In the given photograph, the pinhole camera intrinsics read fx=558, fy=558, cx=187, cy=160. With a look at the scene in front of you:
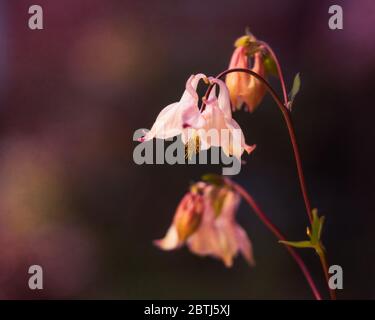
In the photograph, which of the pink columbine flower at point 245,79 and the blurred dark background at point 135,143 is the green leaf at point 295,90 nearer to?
the pink columbine flower at point 245,79

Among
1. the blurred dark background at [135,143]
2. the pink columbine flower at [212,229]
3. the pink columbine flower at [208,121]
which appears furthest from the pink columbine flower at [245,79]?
the blurred dark background at [135,143]

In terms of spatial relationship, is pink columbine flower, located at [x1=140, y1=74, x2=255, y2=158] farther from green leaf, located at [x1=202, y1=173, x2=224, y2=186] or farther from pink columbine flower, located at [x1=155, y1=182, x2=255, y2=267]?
pink columbine flower, located at [x1=155, y1=182, x2=255, y2=267]

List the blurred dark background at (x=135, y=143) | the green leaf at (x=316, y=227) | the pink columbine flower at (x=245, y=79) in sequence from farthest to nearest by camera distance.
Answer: the blurred dark background at (x=135, y=143)
the pink columbine flower at (x=245, y=79)
the green leaf at (x=316, y=227)

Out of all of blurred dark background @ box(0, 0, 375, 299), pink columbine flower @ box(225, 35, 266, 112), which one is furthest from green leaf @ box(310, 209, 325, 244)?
blurred dark background @ box(0, 0, 375, 299)

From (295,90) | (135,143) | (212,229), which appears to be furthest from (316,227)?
(135,143)

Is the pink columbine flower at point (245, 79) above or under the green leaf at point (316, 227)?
above

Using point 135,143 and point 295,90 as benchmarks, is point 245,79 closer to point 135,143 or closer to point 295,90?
point 295,90
